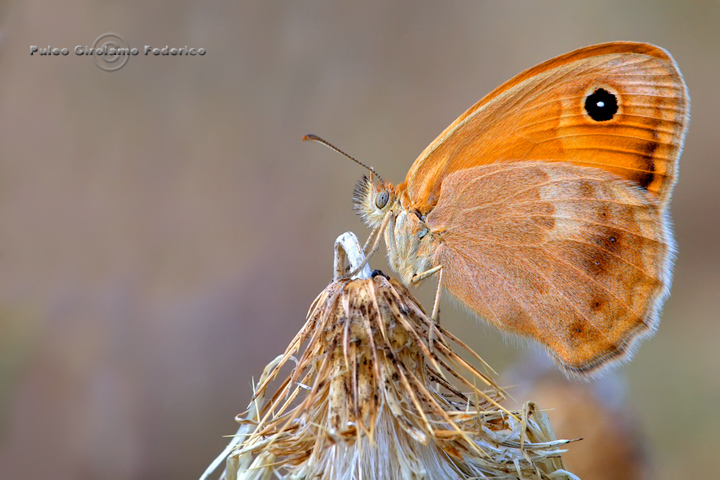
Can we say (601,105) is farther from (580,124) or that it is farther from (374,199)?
(374,199)

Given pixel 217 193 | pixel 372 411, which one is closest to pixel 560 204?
pixel 372 411

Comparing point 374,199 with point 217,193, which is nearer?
point 374,199

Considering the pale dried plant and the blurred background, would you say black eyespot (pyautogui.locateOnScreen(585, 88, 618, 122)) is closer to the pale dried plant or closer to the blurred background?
the pale dried plant

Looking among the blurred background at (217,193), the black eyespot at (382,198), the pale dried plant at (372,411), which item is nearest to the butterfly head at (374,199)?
the black eyespot at (382,198)

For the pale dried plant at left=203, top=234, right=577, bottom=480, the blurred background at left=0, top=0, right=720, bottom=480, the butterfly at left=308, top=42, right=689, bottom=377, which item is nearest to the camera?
the pale dried plant at left=203, top=234, right=577, bottom=480

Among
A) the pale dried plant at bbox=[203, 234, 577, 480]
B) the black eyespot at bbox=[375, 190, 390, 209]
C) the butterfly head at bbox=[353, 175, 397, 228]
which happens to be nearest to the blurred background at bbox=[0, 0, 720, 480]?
the butterfly head at bbox=[353, 175, 397, 228]

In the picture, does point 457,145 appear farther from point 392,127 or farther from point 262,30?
point 262,30

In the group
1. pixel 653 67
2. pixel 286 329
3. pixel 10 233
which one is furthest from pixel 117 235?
pixel 653 67
